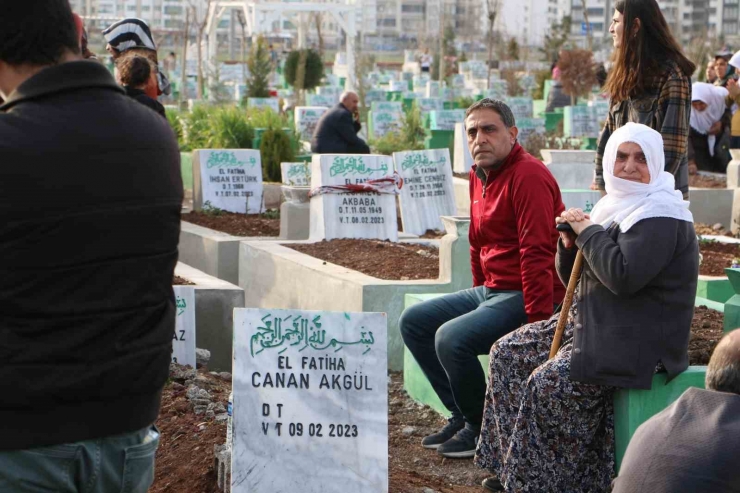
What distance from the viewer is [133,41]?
6.62 meters

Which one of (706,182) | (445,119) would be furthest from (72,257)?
(445,119)

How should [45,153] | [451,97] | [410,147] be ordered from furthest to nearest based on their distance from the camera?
1. [451,97]
2. [410,147]
3. [45,153]

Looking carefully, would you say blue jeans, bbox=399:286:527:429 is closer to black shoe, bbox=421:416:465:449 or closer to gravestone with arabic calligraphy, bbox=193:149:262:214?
black shoe, bbox=421:416:465:449

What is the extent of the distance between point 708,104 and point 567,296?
408 inches

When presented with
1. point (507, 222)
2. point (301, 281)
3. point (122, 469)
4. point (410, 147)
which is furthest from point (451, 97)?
point (122, 469)

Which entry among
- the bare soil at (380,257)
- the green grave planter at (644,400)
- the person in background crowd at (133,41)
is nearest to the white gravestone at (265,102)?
the bare soil at (380,257)

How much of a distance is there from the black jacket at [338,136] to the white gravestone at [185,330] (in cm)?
793

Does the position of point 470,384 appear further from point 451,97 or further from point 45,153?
point 451,97

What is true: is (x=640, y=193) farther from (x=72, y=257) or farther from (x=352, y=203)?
(x=352, y=203)

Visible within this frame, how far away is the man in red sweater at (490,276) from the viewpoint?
5.03m

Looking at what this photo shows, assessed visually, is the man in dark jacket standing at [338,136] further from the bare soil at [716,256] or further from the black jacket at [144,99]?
the black jacket at [144,99]

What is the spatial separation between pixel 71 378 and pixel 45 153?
401 mm

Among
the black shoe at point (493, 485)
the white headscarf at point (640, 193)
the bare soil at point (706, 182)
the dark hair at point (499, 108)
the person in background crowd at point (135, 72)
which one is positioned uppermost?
the person in background crowd at point (135, 72)

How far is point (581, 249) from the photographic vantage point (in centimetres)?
439
